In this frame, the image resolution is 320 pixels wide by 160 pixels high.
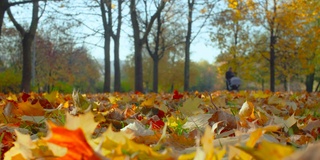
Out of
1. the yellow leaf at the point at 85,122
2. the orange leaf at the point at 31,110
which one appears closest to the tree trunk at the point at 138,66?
the orange leaf at the point at 31,110

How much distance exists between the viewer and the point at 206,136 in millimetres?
595

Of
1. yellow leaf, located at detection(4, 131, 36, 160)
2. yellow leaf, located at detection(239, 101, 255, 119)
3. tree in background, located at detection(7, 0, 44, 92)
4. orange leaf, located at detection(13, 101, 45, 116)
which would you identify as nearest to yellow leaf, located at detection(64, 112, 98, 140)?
yellow leaf, located at detection(4, 131, 36, 160)

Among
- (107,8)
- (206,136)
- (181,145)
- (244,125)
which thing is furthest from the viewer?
(107,8)

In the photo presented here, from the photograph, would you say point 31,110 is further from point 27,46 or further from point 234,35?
point 234,35

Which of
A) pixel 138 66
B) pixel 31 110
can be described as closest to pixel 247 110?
pixel 31 110

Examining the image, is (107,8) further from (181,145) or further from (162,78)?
(162,78)

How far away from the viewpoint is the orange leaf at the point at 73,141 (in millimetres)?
609

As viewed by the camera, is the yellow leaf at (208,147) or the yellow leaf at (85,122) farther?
the yellow leaf at (85,122)

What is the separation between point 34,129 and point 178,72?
154ft

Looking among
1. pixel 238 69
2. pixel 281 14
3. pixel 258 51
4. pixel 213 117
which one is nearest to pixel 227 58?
pixel 238 69

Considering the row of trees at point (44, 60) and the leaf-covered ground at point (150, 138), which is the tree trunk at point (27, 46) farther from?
the row of trees at point (44, 60)

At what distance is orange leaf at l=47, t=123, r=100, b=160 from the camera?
0.61 meters

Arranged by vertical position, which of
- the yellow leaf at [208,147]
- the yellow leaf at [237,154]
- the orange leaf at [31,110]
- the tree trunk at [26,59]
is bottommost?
the orange leaf at [31,110]

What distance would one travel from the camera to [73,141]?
0.63m
